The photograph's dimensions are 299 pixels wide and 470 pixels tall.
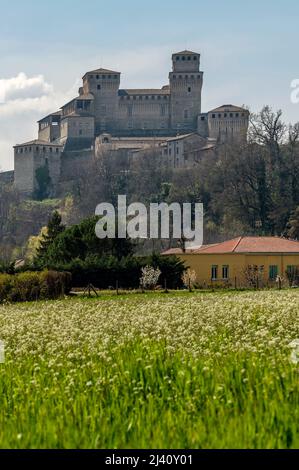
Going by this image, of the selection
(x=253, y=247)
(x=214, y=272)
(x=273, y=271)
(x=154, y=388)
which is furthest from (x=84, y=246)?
(x=154, y=388)

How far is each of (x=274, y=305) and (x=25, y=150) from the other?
120227 mm

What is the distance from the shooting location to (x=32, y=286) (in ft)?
136

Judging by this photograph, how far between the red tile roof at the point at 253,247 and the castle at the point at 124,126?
7164 cm

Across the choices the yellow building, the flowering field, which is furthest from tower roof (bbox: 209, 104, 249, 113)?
the flowering field

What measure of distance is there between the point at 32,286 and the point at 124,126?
112765mm

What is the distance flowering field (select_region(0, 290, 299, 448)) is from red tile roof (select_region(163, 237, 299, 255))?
117 ft

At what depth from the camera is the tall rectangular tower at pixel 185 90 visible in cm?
15325

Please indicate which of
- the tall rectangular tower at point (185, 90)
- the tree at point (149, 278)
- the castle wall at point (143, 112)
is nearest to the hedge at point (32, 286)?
the tree at point (149, 278)

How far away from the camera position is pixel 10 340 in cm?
2166

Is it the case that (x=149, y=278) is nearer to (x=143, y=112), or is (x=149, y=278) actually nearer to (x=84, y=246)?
(x=84, y=246)

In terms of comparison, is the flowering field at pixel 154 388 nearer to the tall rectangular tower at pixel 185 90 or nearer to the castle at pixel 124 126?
the castle at pixel 124 126
